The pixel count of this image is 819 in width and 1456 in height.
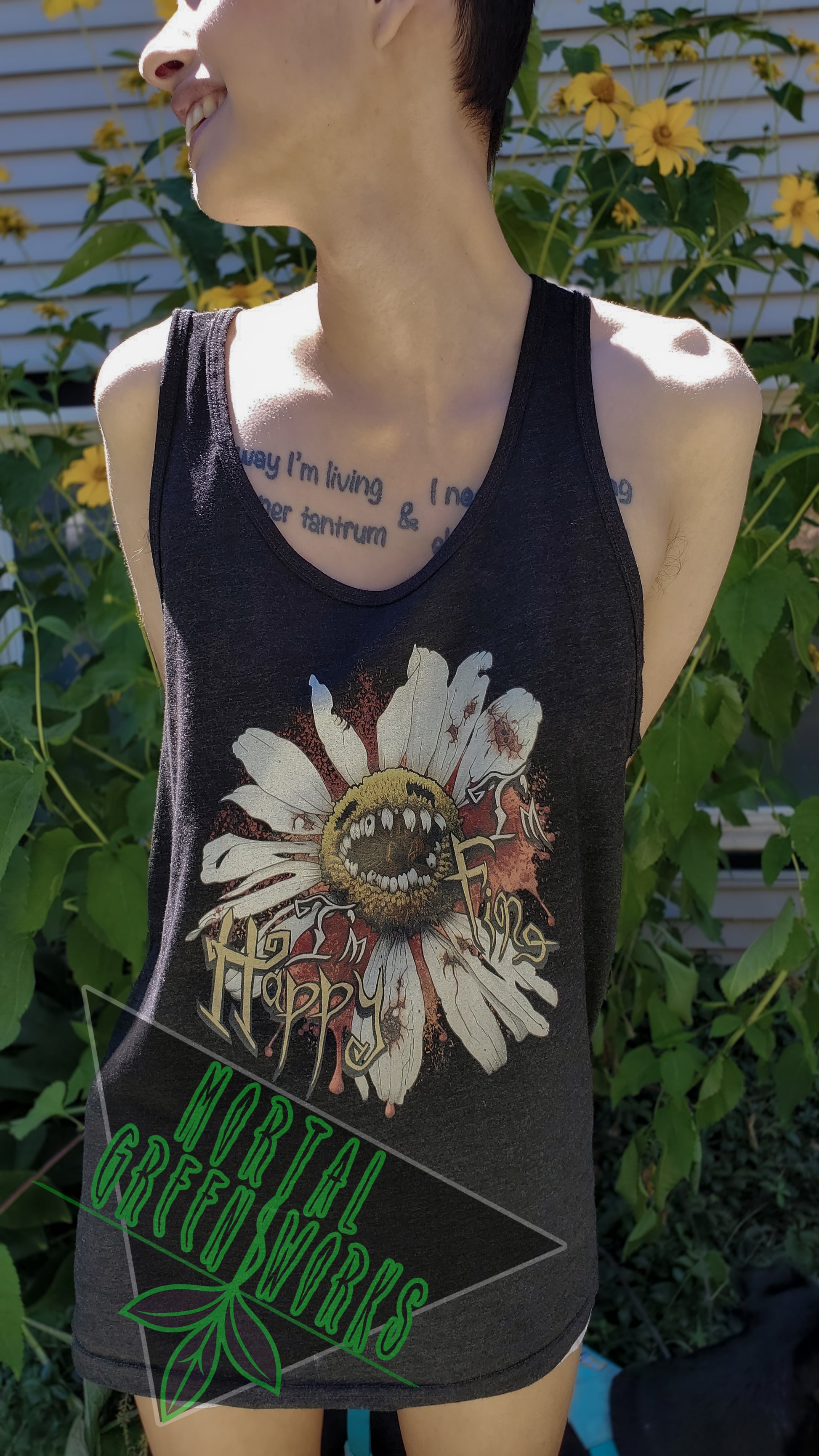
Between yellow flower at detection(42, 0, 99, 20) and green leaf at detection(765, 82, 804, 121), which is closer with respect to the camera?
yellow flower at detection(42, 0, 99, 20)

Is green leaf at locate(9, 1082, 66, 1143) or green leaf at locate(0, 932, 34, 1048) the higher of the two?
green leaf at locate(0, 932, 34, 1048)

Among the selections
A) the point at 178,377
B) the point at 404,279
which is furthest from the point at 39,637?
the point at 404,279

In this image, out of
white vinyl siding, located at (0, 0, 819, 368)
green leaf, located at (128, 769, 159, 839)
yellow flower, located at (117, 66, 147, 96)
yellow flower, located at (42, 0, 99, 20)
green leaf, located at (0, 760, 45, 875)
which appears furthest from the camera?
white vinyl siding, located at (0, 0, 819, 368)

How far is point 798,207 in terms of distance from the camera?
1772 mm

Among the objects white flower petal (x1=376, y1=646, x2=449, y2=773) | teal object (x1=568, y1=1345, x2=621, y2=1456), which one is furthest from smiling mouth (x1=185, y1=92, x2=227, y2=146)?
teal object (x1=568, y1=1345, x2=621, y2=1456)

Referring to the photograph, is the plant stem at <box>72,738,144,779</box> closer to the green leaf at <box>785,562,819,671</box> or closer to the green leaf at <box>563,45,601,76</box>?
the green leaf at <box>785,562,819,671</box>

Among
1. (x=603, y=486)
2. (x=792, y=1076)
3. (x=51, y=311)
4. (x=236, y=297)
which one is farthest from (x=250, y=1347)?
(x=51, y=311)

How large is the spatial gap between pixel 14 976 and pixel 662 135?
1399 millimetres

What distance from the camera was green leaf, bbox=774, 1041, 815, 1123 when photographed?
1816 mm

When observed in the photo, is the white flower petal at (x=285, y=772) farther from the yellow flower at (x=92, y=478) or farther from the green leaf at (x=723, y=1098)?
the green leaf at (x=723, y=1098)

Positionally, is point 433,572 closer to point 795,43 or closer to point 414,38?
point 414,38

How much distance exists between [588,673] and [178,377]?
0.43 metres

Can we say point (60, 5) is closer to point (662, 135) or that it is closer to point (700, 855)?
point (662, 135)

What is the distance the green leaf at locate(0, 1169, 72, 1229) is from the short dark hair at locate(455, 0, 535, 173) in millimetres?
1526
